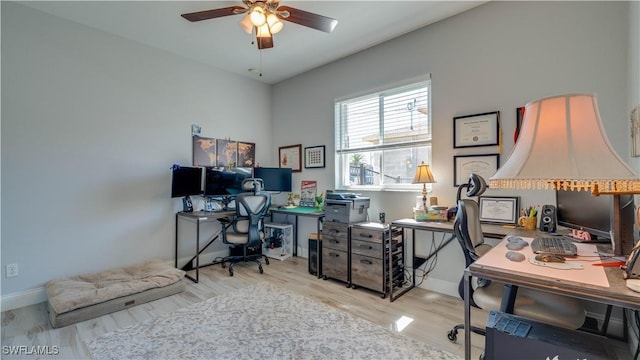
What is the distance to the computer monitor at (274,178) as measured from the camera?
13.7 feet

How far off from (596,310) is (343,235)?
84.1 inches

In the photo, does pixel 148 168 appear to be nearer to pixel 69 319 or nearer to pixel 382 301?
pixel 69 319

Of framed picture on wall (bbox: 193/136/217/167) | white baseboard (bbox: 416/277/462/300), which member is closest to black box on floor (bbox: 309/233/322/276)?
white baseboard (bbox: 416/277/462/300)

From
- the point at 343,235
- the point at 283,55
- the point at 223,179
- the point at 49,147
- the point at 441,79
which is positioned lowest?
the point at 343,235

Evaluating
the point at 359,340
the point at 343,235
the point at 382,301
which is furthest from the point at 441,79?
the point at 359,340

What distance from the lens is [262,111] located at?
4.63m

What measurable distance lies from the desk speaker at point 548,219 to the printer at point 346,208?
5.25ft

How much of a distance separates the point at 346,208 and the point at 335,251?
A: 52cm

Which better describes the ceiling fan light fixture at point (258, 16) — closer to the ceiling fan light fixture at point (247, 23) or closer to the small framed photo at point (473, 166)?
the ceiling fan light fixture at point (247, 23)

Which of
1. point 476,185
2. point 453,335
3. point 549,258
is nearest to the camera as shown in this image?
point 549,258

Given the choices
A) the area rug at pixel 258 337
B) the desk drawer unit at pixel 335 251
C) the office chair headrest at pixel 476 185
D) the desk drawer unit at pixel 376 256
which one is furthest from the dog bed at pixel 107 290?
the office chair headrest at pixel 476 185

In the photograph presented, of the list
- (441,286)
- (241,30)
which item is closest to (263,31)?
(241,30)

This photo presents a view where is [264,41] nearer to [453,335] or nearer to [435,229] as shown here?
[435,229]

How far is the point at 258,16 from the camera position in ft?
6.93
